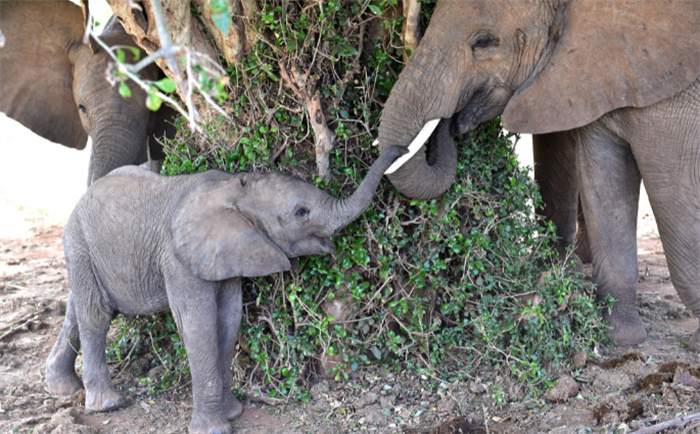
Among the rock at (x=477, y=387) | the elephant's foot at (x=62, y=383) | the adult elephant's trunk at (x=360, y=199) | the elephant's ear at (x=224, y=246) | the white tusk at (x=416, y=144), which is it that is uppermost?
the white tusk at (x=416, y=144)

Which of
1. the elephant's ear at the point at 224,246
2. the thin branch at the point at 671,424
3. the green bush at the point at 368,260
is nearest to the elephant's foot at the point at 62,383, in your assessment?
Result: the green bush at the point at 368,260

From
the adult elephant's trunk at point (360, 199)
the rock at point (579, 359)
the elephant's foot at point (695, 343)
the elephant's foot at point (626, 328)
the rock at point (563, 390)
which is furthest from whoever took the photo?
the elephant's foot at point (626, 328)

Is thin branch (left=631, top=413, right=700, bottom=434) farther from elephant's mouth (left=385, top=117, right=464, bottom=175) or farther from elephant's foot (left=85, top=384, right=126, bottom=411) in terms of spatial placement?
elephant's foot (left=85, top=384, right=126, bottom=411)

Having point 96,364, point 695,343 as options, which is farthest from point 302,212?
point 695,343

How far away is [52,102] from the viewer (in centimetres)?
686

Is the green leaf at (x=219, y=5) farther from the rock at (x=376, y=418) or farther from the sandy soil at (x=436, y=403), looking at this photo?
the rock at (x=376, y=418)

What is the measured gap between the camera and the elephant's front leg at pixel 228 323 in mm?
4652

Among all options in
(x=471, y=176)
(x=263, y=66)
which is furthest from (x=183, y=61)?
(x=471, y=176)

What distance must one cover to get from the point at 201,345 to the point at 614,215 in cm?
292

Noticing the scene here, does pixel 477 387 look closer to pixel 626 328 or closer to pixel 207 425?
pixel 626 328

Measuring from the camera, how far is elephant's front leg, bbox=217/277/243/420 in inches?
183

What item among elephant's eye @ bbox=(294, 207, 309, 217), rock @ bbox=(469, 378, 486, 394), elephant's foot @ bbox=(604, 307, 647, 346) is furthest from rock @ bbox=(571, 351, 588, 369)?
elephant's eye @ bbox=(294, 207, 309, 217)

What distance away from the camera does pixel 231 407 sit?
184 inches

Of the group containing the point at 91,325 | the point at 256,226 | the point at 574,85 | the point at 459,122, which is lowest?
the point at 91,325
